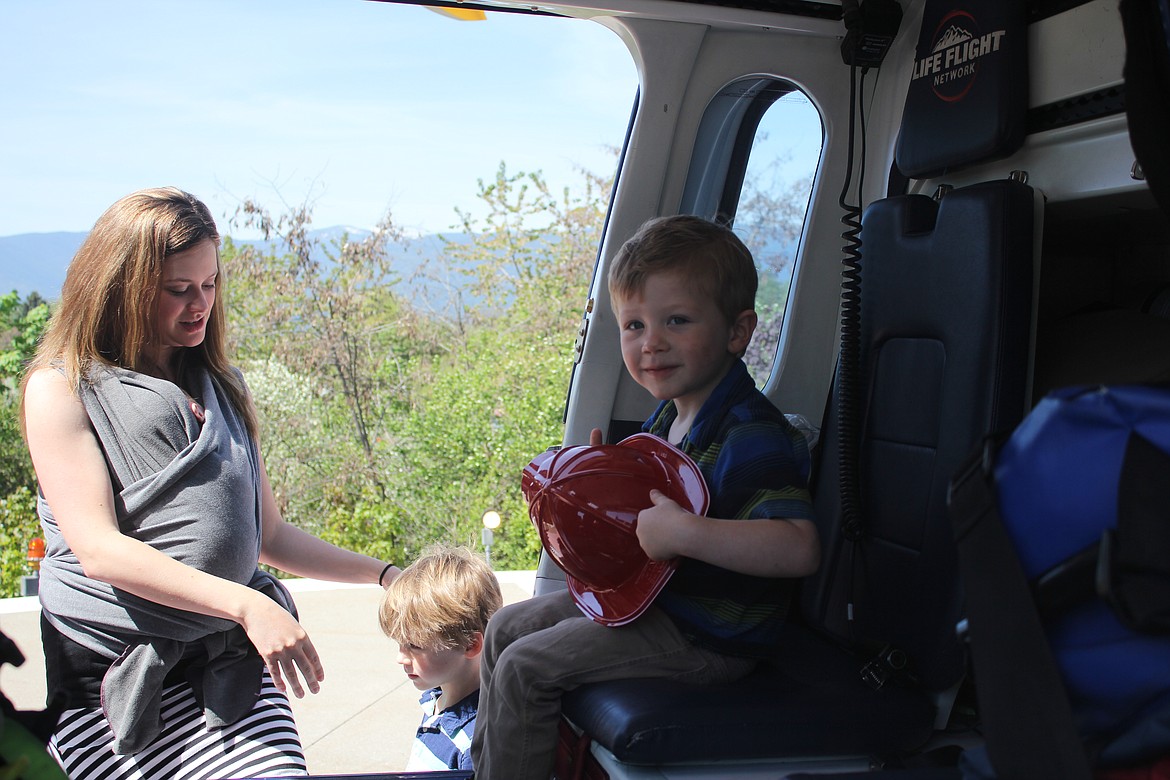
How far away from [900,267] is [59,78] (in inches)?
376

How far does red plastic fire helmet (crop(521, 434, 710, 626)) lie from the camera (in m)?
1.78

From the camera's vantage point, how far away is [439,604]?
2461mm

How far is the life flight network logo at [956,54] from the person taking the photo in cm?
206

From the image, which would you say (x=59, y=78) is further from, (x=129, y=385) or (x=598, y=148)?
(x=129, y=385)

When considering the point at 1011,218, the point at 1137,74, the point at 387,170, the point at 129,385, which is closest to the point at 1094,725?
the point at 1137,74

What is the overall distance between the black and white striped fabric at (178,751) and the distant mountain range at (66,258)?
6476mm

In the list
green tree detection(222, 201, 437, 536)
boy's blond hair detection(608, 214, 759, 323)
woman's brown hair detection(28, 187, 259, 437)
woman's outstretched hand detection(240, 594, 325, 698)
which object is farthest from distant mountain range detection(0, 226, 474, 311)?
boy's blond hair detection(608, 214, 759, 323)

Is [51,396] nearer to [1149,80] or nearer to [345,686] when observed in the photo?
[1149,80]

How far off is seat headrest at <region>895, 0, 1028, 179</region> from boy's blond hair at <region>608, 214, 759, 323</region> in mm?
548

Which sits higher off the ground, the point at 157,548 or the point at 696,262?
the point at 696,262

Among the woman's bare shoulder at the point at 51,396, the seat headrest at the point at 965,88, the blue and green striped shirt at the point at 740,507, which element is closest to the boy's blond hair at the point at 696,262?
the blue and green striped shirt at the point at 740,507

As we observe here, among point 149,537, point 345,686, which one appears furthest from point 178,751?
point 345,686

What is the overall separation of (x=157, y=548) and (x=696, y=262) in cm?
120

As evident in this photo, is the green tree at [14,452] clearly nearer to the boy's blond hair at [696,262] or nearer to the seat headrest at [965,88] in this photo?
the boy's blond hair at [696,262]
